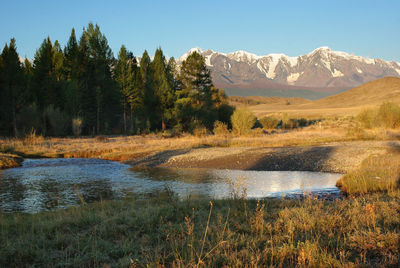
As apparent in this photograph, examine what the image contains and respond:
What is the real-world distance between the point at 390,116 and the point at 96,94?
36.8m

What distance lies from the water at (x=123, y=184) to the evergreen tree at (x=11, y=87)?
2376 centimetres

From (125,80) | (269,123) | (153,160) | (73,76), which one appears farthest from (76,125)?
(269,123)

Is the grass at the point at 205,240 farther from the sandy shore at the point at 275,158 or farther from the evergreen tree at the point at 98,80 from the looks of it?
the evergreen tree at the point at 98,80

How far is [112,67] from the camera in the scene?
186ft

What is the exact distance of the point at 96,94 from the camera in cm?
4731

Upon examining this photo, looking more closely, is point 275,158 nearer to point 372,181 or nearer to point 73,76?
point 372,181

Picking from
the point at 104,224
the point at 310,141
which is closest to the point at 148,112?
the point at 310,141

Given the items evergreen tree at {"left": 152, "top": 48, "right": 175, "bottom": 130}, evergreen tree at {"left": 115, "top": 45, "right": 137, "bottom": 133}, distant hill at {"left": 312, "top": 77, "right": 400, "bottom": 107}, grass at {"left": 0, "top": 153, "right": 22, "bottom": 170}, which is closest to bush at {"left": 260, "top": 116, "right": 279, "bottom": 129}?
evergreen tree at {"left": 152, "top": 48, "right": 175, "bottom": 130}

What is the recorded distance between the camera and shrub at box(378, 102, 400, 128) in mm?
33572

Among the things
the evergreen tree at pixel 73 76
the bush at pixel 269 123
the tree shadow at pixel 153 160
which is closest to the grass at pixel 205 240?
the tree shadow at pixel 153 160

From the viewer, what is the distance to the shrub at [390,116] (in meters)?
33.6

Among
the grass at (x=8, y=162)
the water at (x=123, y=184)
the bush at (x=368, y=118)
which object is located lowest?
the water at (x=123, y=184)

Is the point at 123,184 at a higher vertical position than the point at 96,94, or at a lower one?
lower

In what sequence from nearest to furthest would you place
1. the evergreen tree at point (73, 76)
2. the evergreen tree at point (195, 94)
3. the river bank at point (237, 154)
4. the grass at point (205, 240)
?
1. the grass at point (205, 240)
2. the river bank at point (237, 154)
3. the evergreen tree at point (195, 94)
4. the evergreen tree at point (73, 76)
